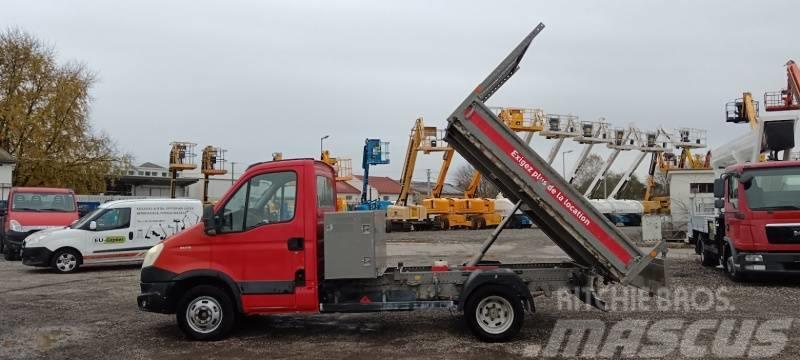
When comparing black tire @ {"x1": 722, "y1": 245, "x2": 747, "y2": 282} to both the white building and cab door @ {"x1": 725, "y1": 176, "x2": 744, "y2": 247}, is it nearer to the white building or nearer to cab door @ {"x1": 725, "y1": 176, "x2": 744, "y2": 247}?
cab door @ {"x1": 725, "y1": 176, "x2": 744, "y2": 247}

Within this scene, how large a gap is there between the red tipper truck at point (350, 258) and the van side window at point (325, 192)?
67mm

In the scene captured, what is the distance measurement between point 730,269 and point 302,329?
9.26 metres

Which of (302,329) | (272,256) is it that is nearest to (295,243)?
(272,256)

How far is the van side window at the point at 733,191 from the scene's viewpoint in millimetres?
11562

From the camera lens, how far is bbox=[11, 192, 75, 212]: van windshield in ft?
60.1

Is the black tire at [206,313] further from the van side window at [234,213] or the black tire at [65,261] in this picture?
the black tire at [65,261]

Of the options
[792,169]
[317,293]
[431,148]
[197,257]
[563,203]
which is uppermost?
[431,148]

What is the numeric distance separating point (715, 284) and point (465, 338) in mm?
7128

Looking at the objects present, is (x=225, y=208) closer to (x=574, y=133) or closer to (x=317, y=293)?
(x=317, y=293)

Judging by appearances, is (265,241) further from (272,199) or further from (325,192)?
(325,192)

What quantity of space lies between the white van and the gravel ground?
3102 millimetres

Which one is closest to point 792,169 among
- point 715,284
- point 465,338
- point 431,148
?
point 715,284

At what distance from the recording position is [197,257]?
23.7 feet

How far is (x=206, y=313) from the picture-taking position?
24.1 feet
